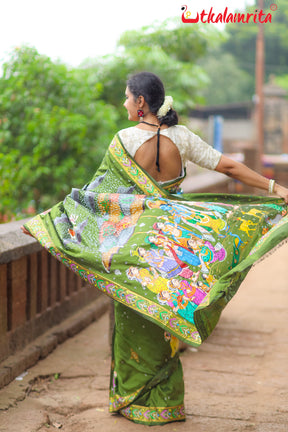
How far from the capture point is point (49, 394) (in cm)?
388

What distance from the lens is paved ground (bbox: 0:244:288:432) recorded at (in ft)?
11.2

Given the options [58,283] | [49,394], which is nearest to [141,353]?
[49,394]

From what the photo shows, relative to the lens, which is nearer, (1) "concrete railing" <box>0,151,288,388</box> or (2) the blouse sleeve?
(2) the blouse sleeve

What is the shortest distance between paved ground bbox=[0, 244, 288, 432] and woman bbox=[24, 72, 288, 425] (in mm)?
240

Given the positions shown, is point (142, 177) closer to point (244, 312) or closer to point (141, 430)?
point (141, 430)

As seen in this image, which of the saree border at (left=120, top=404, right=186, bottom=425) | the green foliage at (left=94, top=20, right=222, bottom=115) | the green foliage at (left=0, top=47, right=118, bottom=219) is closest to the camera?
the saree border at (left=120, top=404, right=186, bottom=425)

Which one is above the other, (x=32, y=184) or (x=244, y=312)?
(x=32, y=184)

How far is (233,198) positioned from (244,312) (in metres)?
2.82

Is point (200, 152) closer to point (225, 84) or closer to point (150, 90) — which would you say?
point (150, 90)

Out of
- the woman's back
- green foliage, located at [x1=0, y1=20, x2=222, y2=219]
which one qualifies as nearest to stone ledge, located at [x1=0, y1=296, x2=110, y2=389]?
green foliage, located at [x1=0, y1=20, x2=222, y2=219]

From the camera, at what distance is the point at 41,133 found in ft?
18.3

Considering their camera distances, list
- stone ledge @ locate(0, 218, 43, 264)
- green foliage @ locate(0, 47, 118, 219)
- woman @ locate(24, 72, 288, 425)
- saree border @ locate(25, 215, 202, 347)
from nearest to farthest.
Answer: saree border @ locate(25, 215, 202, 347) → woman @ locate(24, 72, 288, 425) → stone ledge @ locate(0, 218, 43, 264) → green foliage @ locate(0, 47, 118, 219)

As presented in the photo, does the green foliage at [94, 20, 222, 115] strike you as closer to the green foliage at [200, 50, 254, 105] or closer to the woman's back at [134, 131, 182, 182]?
the woman's back at [134, 131, 182, 182]

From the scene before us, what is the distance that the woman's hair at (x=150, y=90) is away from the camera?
321cm
